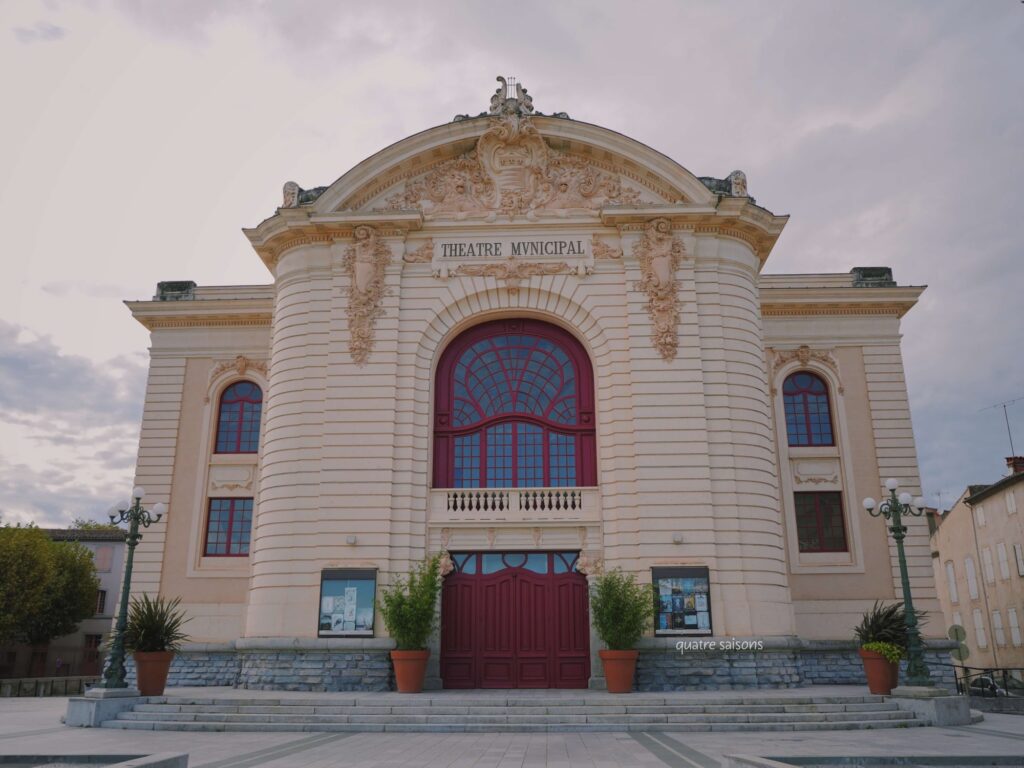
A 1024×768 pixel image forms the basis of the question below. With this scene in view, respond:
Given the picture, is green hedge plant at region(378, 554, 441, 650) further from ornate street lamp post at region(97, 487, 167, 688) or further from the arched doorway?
ornate street lamp post at region(97, 487, 167, 688)

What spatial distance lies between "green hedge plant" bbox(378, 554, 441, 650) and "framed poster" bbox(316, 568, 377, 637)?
657mm

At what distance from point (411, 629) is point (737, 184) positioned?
48.5ft

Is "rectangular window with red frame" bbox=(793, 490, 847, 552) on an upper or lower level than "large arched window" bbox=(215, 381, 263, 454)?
lower

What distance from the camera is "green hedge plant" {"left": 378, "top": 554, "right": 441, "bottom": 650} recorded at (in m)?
18.8

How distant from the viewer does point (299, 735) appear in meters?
14.4

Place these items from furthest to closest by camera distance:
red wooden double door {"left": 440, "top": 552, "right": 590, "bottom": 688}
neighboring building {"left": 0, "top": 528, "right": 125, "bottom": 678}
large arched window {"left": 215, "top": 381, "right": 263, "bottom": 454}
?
neighboring building {"left": 0, "top": 528, "right": 125, "bottom": 678} → large arched window {"left": 215, "top": 381, "right": 263, "bottom": 454} → red wooden double door {"left": 440, "top": 552, "right": 590, "bottom": 688}

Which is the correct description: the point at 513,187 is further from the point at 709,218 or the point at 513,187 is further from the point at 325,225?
the point at 709,218

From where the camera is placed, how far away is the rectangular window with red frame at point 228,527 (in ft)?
82.3

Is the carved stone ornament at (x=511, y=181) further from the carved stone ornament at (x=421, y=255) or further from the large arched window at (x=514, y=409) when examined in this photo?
the large arched window at (x=514, y=409)

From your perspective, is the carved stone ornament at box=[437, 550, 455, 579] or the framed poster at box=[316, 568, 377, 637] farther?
the carved stone ornament at box=[437, 550, 455, 579]

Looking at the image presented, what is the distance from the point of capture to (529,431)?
22406 millimetres

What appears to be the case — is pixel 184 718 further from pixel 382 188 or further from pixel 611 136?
pixel 611 136

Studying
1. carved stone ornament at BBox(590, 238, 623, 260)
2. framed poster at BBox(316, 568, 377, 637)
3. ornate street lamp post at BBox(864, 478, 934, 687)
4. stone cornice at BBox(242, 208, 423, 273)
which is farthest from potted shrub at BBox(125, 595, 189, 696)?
ornate street lamp post at BBox(864, 478, 934, 687)

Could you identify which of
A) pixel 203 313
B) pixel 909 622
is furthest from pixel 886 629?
pixel 203 313
